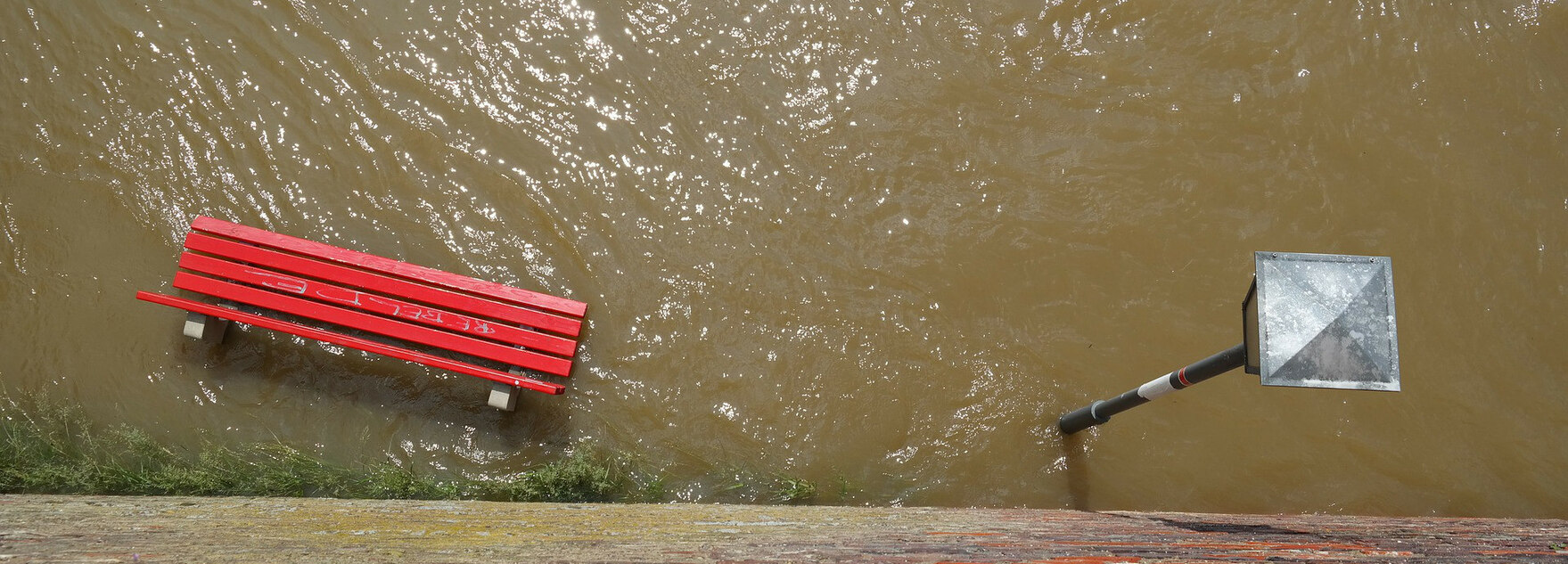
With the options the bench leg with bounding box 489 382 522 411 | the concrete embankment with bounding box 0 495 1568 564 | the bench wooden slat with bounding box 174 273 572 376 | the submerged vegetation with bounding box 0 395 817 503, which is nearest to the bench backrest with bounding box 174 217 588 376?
the bench wooden slat with bounding box 174 273 572 376

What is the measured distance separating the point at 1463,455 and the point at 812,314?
369 centimetres

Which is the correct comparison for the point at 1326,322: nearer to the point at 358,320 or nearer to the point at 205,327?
the point at 358,320

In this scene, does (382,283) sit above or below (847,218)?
below

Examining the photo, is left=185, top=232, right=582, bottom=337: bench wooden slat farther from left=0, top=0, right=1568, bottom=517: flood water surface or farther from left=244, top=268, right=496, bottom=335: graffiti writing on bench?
left=0, top=0, right=1568, bottom=517: flood water surface

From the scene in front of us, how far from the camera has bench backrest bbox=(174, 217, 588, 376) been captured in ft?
16.7

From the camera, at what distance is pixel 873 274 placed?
5.43 metres

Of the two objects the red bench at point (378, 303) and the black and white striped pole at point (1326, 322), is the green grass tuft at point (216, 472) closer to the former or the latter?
the red bench at point (378, 303)

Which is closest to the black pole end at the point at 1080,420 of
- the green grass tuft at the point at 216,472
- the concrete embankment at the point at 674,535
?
the concrete embankment at the point at 674,535

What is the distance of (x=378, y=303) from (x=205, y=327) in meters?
0.96

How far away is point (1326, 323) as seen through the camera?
3.25m

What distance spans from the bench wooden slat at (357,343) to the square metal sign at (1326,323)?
131 inches

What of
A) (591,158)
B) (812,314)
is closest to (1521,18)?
(812,314)

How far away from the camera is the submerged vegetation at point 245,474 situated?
4.95m

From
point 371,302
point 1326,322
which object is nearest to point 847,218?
point 371,302
